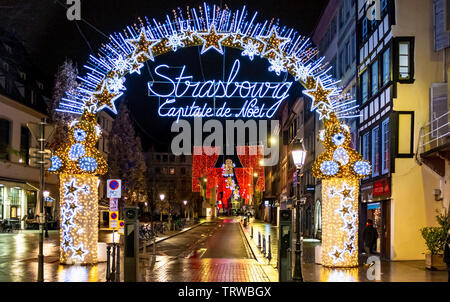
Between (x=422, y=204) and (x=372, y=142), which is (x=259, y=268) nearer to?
(x=422, y=204)

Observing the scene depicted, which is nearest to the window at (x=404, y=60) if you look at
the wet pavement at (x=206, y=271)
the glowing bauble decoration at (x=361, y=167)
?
the glowing bauble decoration at (x=361, y=167)

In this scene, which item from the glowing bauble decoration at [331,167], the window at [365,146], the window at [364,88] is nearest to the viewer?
the glowing bauble decoration at [331,167]

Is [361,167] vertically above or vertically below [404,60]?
below

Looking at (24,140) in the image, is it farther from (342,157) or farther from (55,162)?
(342,157)

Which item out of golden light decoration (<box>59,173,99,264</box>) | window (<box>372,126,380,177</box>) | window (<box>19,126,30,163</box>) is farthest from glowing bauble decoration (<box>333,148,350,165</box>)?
window (<box>19,126,30,163</box>)

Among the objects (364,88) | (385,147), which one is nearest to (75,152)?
(385,147)

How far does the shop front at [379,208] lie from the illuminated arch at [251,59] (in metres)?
5.39

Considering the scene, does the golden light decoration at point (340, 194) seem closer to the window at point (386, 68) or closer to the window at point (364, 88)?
the window at point (386, 68)

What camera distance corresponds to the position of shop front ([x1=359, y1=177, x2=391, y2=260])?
25.2m

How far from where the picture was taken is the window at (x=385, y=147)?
25.7m

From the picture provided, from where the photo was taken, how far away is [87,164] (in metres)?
20.4

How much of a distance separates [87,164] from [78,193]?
1.06m

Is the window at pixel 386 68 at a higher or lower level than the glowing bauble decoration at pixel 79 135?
higher
